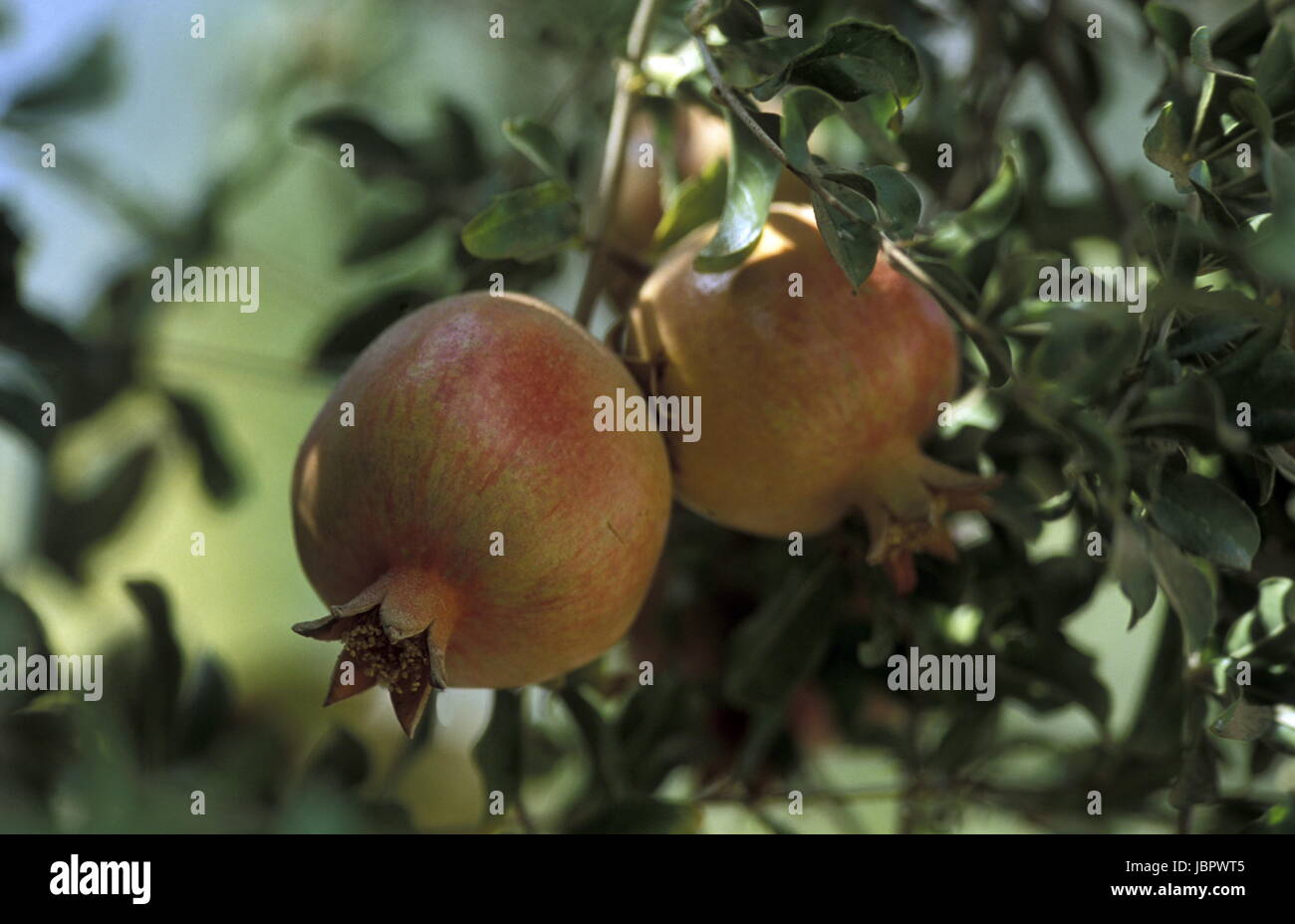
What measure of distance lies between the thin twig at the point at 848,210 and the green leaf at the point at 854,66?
21mm

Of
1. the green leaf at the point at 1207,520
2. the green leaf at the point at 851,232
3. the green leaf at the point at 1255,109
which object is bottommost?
→ the green leaf at the point at 1207,520

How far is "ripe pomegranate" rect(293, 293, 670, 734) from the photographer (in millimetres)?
746

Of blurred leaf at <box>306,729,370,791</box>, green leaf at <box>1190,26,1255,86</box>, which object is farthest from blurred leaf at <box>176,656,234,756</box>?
green leaf at <box>1190,26,1255,86</box>

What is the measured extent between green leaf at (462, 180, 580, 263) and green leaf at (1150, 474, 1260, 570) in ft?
1.55

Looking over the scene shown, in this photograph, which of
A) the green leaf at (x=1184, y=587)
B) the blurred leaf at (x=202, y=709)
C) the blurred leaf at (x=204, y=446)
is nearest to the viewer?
the green leaf at (x=1184, y=587)

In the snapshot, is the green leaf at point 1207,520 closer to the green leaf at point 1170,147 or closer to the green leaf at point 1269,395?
the green leaf at point 1269,395

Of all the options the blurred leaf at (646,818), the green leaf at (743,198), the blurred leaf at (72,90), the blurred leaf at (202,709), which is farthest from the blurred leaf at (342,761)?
the blurred leaf at (72,90)

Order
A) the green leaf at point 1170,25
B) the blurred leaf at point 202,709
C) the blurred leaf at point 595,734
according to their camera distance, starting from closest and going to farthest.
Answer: the green leaf at point 1170,25
the blurred leaf at point 595,734
the blurred leaf at point 202,709

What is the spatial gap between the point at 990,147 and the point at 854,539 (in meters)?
0.53

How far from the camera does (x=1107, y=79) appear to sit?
53.5 inches

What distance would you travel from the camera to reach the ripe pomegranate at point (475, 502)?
75 cm

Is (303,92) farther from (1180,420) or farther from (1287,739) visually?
(1287,739)

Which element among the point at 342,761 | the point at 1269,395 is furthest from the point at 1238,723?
the point at 342,761

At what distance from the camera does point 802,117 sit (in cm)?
77
